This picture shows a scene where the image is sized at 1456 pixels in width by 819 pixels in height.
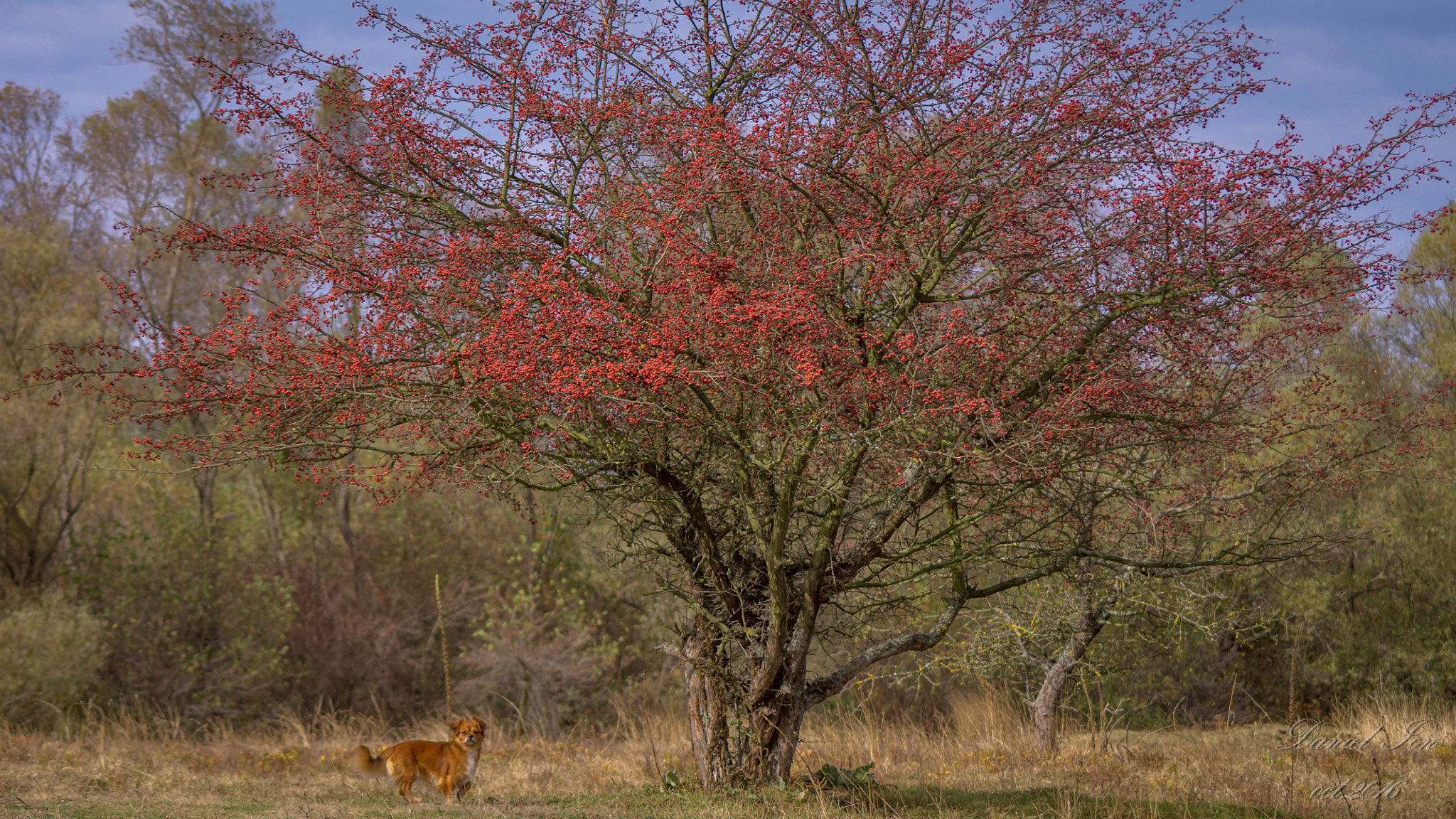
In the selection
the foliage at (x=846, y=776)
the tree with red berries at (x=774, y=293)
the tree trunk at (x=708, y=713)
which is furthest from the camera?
the foliage at (x=846, y=776)

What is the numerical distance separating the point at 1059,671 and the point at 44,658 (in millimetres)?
13118

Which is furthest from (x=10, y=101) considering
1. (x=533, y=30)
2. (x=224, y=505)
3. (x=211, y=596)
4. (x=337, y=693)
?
(x=533, y=30)

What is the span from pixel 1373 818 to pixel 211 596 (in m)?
16.3

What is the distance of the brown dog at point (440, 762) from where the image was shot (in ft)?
23.3

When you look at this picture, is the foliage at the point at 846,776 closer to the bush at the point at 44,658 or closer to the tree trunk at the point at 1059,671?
the tree trunk at the point at 1059,671

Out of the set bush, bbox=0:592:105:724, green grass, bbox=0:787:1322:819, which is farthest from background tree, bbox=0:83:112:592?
green grass, bbox=0:787:1322:819

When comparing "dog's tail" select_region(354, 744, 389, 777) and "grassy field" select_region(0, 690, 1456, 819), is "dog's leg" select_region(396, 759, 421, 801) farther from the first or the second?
"dog's tail" select_region(354, 744, 389, 777)

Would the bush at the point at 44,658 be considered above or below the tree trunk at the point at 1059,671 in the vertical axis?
above

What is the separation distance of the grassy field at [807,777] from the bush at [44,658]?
75 cm

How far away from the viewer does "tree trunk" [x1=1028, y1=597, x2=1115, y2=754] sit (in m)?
10.3

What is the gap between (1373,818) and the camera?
7.33 metres

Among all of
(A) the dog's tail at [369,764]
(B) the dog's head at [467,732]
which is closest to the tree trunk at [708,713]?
(B) the dog's head at [467,732]

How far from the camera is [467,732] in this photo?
7168mm

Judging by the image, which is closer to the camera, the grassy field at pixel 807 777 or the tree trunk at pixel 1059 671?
the grassy field at pixel 807 777
